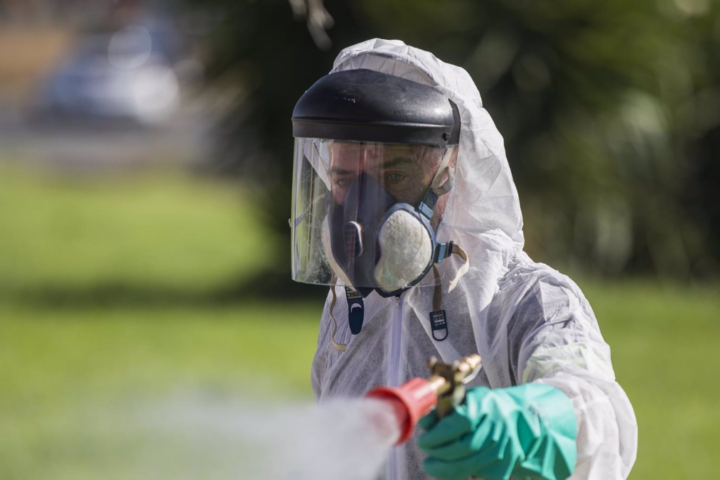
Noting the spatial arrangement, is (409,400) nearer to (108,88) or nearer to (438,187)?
(438,187)

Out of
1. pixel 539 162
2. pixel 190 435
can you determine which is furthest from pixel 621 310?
pixel 190 435

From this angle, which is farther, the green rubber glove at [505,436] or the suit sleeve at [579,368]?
the suit sleeve at [579,368]

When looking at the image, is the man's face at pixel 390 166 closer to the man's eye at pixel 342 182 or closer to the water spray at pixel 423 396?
the man's eye at pixel 342 182

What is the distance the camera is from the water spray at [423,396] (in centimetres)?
175

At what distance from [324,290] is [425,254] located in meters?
7.83

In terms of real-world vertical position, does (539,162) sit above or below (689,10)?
below

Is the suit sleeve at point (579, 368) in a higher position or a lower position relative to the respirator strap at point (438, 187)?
lower

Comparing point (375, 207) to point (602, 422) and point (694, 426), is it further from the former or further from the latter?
point (694, 426)

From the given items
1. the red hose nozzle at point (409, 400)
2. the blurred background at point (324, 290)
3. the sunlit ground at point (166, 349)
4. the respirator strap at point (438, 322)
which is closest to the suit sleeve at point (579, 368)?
the respirator strap at point (438, 322)

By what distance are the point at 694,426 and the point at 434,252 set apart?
16.1 feet

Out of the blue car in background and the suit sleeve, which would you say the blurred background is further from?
the blue car in background

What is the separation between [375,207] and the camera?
228cm

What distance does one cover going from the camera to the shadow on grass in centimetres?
998

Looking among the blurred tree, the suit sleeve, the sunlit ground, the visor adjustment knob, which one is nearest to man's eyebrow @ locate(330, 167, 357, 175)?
the visor adjustment knob
